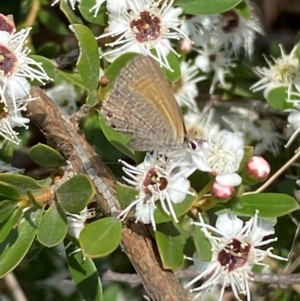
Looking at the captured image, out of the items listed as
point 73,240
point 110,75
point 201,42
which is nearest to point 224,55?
point 201,42

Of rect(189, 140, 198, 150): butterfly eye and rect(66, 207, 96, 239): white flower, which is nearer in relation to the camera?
rect(189, 140, 198, 150): butterfly eye

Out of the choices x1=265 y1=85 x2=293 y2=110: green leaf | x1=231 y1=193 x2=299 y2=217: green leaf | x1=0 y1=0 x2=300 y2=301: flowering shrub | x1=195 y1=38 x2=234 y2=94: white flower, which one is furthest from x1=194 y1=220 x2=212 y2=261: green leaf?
x1=195 y1=38 x2=234 y2=94: white flower

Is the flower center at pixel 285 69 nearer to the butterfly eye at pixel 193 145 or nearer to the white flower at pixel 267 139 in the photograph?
the white flower at pixel 267 139

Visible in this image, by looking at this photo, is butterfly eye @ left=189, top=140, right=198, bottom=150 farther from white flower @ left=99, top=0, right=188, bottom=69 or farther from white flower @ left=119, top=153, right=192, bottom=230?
white flower @ left=99, top=0, right=188, bottom=69

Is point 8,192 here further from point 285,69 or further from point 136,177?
point 285,69

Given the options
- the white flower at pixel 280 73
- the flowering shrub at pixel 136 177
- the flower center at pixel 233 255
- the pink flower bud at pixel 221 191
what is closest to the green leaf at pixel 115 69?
the flowering shrub at pixel 136 177

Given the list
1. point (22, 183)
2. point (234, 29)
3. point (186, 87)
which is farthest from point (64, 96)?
point (22, 183)
